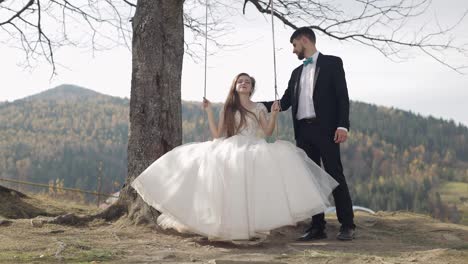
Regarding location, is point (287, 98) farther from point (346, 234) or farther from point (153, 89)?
point (153, 89)

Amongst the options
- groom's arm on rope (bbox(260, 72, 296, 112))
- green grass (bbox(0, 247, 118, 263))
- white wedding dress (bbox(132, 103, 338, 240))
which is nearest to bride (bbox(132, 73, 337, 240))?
white wedding dress (bbox(132, 103, 338, 240))

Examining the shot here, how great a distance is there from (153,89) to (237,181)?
198 cm

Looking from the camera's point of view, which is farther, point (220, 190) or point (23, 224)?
point (23, 224)

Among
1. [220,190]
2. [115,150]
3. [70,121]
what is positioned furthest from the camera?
[70,121]

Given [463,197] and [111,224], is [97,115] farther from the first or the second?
[111,224]

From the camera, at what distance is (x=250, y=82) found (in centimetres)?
493

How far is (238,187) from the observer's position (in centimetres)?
431

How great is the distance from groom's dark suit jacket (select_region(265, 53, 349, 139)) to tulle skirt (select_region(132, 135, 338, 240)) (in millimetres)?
415

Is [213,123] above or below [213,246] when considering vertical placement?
above

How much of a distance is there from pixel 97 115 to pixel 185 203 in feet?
453

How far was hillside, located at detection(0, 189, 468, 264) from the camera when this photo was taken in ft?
11.9

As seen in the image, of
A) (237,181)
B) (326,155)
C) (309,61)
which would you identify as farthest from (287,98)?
(237,181)

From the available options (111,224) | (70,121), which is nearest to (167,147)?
(111,224)

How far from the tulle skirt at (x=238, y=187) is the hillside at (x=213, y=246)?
241 millimetres
